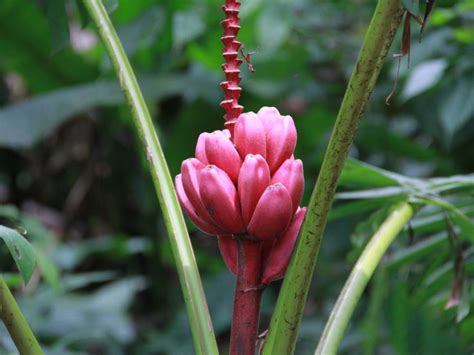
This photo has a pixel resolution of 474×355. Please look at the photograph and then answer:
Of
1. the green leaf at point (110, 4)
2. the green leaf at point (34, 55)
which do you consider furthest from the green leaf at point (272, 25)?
the green leaf at point (110, 4)

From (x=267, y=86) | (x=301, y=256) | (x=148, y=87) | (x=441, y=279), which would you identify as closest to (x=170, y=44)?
(x=148, y=87)

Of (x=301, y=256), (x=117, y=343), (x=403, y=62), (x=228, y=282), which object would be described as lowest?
(x=301, y=256)

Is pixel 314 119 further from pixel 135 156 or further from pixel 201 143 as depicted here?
pixel 201 143

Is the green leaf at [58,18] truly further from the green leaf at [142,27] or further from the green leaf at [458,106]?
the green leaf at [458,106]

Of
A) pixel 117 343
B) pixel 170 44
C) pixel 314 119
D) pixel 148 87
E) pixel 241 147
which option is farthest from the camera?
pixel 314 119

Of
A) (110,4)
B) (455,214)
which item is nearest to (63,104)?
(110,4)

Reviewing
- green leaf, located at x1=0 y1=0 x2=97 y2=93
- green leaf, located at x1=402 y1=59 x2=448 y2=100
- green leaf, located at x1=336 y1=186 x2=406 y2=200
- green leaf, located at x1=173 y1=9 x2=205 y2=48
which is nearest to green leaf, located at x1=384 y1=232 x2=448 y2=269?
green leaf, located at x1=336 y1=186 x2=406 y2=200

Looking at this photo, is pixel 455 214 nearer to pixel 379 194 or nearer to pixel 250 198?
pixel 379 194
